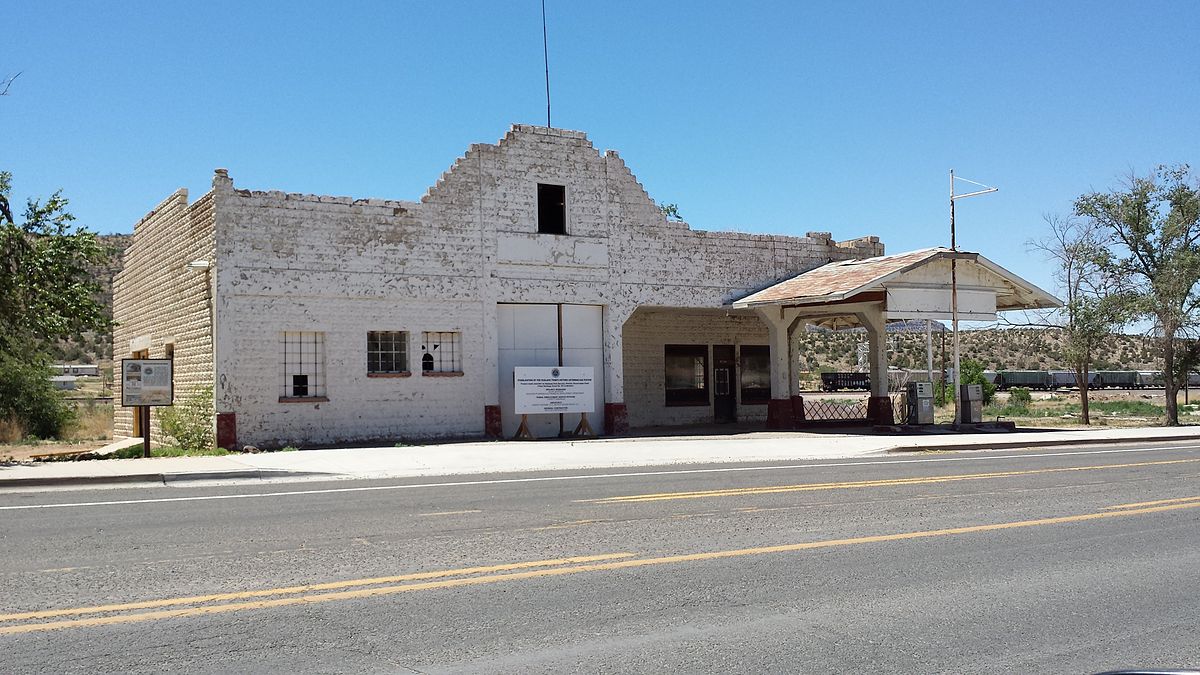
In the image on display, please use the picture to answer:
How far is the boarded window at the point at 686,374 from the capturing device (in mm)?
32750

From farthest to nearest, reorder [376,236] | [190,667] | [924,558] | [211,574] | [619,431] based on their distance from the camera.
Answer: [619,431] → [376,236] → [924,558] → [211,574] → [190,667]

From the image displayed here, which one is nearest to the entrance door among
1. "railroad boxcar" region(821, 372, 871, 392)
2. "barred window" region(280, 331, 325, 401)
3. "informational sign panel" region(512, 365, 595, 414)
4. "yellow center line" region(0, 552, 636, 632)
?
"informational sign panel" region(512, 365, 595, 414)

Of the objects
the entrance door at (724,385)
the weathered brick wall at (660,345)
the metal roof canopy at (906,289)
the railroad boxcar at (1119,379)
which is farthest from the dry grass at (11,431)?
the railroad boxcar at (1119,379)

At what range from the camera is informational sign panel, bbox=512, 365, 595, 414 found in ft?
82.3

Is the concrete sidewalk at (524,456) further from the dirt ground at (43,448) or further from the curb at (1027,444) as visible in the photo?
the dirt ground at (43,448)

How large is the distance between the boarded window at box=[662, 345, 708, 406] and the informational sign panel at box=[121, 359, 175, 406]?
15802 mm

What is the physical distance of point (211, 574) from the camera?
7887 mm

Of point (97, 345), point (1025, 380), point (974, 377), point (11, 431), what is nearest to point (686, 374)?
point (974, 377)

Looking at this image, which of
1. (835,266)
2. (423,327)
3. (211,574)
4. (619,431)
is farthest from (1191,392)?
(211,574)

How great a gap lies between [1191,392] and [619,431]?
65.2 meters

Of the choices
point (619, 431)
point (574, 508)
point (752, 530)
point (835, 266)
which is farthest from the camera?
point (835, 266)

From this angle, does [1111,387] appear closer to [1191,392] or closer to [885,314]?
[1191,392]

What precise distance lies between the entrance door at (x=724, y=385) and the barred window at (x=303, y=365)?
14.1m

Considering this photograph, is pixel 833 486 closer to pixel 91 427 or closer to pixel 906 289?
pixel 906 289
